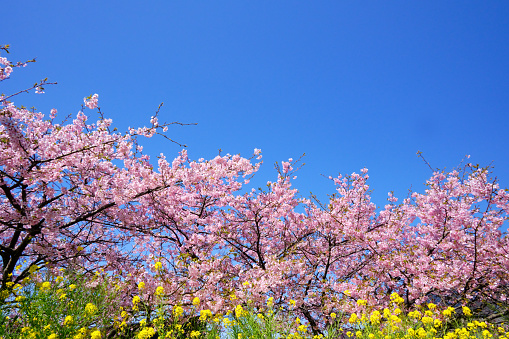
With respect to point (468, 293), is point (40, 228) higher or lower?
higher

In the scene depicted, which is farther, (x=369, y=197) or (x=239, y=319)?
(x=369, y=197)

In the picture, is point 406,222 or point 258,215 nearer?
point 258,215

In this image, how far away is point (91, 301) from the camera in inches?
238

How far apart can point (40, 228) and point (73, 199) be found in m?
1.09

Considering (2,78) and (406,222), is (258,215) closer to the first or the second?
(406,222)

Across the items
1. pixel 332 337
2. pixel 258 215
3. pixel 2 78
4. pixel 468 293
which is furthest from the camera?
pixel 258 215

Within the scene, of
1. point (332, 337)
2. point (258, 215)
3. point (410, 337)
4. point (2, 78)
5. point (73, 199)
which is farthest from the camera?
point (258, 215)

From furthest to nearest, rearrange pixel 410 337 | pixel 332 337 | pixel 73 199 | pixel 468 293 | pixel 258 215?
pixel 258 215 < pixel 468 293 < pixel 73 199 < pixel 332 337 < pixel 410 337

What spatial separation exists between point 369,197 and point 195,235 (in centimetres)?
672

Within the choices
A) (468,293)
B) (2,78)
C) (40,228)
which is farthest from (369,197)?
→ (2,78)

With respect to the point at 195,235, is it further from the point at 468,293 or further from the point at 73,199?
the point at 468,293

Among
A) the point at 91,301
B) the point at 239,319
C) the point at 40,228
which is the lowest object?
the point at 239,319

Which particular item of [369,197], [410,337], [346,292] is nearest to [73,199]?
[346,292]

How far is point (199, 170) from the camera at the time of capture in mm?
9062
